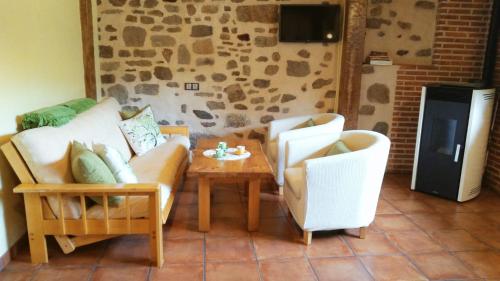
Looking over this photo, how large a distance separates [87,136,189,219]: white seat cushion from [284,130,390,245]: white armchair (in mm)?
964

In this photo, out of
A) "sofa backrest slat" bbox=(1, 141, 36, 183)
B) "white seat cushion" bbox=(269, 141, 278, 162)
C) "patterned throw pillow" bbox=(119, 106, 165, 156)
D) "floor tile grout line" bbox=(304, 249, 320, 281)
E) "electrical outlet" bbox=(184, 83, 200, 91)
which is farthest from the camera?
"electrical outlet" bbox=(184, 83, 200, 91)

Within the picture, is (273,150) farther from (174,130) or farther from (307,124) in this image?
(174,130)

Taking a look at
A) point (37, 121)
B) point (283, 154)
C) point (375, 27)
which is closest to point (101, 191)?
point (37, 121)

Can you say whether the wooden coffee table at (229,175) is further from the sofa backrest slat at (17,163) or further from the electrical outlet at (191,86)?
the electrical outlet at (191,86)

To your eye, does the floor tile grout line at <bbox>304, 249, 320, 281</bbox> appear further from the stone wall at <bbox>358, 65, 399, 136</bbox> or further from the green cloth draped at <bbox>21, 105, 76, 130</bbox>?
the stone wall at <bbox>358, 65, 399, 136</bbox>

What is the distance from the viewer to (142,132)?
11.9 ft

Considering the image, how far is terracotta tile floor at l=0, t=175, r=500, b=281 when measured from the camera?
7.64ft

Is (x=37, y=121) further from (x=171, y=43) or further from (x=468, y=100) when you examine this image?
(x=468, y=100)

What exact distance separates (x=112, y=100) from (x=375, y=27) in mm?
3078

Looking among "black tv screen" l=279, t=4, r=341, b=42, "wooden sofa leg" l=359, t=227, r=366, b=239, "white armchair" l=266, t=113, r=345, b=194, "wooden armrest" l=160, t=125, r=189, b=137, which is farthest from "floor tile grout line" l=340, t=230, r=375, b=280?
"black tv screen" l=279, t=4, r=341, b=42

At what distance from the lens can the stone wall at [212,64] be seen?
4242 millimetres

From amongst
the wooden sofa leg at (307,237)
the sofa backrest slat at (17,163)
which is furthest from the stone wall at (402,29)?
the sofa backrest slat at (17,163)

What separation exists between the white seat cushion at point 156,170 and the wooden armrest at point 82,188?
190 millimetres

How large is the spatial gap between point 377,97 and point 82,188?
11.1 ft
